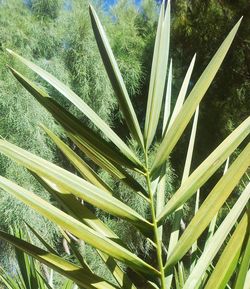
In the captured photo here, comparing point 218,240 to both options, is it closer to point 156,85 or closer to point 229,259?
point 229,259

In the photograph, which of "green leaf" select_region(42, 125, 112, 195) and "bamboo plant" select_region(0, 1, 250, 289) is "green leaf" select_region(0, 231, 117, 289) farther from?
"green leaf" select_region(42, 125, 112, 195)

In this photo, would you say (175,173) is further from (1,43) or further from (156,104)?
(156,104)

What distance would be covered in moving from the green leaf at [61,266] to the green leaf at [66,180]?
2.2 inches

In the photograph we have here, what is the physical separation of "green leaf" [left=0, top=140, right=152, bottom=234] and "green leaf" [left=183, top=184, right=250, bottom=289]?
0.08 m

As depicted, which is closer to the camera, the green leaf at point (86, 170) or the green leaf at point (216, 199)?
the green leaf at point (216, 199)

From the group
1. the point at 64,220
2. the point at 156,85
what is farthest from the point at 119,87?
the point at 64,220

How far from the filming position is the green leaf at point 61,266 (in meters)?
0.40

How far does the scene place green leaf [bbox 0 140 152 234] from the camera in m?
0.40

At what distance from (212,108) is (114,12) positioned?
1.68 meters

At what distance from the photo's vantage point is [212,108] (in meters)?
3.88

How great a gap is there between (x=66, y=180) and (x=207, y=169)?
13cm

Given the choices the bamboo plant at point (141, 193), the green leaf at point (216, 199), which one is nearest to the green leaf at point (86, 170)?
the bamboo plant at point (141, 193)

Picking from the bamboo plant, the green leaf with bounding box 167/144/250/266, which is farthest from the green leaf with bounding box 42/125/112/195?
the green leaf with bounding box 167/144/250/266

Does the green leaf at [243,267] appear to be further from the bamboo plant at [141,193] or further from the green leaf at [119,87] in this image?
the green leaf at [119,87]
